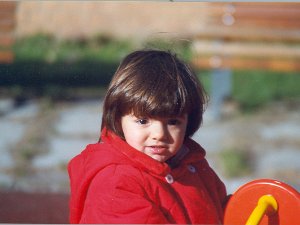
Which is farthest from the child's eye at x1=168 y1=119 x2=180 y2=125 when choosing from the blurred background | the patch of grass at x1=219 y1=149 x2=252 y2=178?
the patch of grass at x1=219 y1=149 x2=252 y2=178

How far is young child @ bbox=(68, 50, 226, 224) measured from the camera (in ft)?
3.06

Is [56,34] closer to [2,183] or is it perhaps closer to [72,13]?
[72,13]

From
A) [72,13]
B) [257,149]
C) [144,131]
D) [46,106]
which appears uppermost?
[72,13]

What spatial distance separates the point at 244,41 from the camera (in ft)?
7.82

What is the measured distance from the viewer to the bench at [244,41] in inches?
86.4

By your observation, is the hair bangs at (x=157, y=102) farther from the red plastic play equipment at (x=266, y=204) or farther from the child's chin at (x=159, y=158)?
the red plastic play equipment at (x=266, y=204)

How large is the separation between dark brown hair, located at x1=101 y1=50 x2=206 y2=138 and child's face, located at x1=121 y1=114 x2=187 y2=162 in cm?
1

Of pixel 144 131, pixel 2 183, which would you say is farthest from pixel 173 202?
pixel 2 183

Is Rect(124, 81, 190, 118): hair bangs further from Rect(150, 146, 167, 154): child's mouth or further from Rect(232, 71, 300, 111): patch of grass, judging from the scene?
Rect(232, 71, 300, 111): patch of grass

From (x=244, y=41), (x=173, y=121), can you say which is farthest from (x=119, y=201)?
(x=244, y=41)

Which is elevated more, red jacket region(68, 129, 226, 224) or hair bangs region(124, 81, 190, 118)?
hair bangs region(124, 81, 190, 118)

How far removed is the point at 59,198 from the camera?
1.65 metres

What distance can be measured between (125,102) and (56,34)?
0.57 m

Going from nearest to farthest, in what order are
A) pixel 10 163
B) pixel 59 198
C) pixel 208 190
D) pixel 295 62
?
1. pixel 208 190
2. pixel 59 198
3. pixel 10 163
4. pixel 295 62
